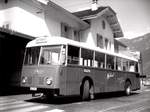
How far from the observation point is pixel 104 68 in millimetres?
13117

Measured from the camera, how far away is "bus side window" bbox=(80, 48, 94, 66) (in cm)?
1109

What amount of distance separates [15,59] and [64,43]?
9507 millimetres

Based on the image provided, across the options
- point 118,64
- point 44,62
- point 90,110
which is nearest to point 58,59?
point 44,62

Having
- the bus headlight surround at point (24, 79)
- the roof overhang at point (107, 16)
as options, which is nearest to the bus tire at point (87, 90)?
the bus headlight surround at point (24, 79)

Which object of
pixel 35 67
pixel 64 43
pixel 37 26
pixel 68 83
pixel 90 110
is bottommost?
pixel 90 110

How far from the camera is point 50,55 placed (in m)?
9.88

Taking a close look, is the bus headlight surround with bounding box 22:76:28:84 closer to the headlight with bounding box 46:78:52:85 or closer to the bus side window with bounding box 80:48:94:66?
the headlight with bounding box 46:78:52:85

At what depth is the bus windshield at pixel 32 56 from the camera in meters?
10.2

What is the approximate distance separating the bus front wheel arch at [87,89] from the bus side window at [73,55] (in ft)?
4.22

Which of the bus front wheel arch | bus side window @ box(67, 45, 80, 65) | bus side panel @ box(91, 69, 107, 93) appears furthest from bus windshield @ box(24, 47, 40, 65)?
bus side panel @ box(91, 69, 107, 93)

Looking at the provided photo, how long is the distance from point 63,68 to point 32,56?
1.84m

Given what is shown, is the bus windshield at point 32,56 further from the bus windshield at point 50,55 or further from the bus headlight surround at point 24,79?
the bus headlight surround at point 24,79

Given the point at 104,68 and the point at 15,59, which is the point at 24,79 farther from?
the point at 15,59

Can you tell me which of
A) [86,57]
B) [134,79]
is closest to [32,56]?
[86,57]
